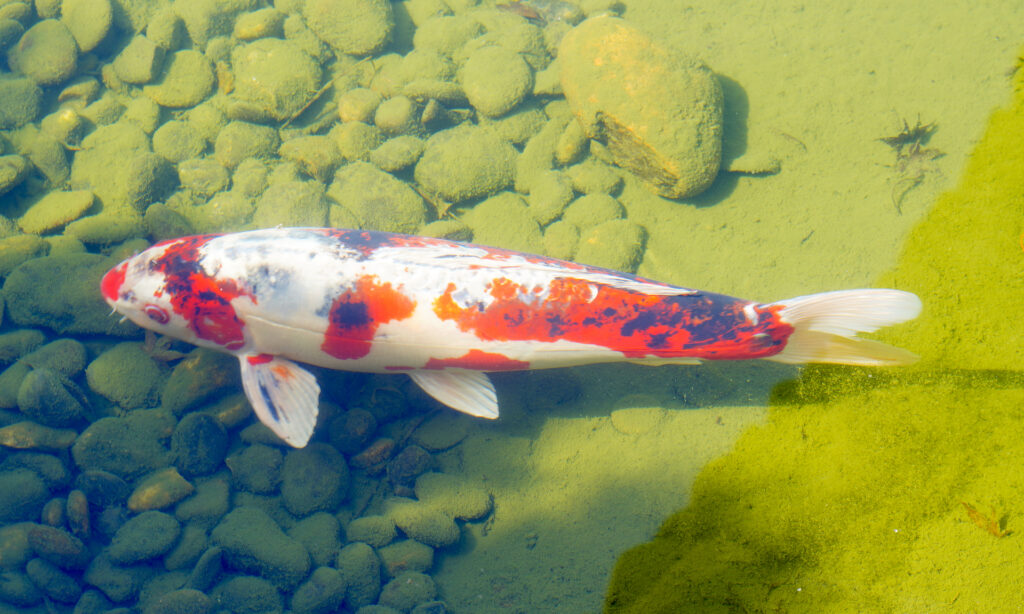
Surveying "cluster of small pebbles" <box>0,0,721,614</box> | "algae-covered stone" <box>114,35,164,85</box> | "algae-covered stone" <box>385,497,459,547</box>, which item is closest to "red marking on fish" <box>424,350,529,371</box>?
"cluster of small pebbles" <box>0,0,721,614</box>

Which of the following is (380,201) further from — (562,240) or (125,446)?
(125,446)

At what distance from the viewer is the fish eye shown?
3.87 metres

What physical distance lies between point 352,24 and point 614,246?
3404 mm

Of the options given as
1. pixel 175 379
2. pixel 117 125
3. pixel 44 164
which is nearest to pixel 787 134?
pixel 175 379

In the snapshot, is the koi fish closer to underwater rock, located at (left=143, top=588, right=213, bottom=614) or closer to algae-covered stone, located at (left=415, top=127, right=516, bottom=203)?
underwater rock, located at (left=143, top=588, right=213, bottom=614)

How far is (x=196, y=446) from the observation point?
3.99 meters

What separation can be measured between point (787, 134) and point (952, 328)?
2.12 m

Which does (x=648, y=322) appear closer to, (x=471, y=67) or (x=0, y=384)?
(x=471, y=67)

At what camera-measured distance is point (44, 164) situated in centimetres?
524

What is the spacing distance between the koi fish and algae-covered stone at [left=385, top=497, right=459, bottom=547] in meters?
0.70

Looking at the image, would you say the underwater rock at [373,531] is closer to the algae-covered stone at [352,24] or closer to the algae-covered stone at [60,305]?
the algae-covered stone at [60,305]

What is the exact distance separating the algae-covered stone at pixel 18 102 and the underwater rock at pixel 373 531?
488cm

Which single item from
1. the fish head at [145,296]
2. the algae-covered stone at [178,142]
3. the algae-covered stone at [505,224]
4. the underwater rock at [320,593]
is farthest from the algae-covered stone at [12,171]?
the underwater rock at [320,593]

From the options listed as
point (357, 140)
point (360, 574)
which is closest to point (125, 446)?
point (360, 574)
